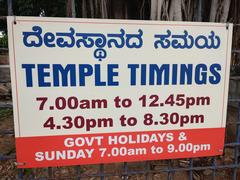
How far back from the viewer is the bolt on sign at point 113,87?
4.06 ft

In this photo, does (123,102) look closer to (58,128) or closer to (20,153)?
(58,128)

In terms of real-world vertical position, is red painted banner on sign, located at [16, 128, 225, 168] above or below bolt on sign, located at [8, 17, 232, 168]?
below

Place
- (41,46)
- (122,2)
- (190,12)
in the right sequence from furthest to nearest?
(122,2)
(190,12)
(41,46)

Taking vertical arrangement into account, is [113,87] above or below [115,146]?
above

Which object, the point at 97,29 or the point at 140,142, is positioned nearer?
the point at 97,29

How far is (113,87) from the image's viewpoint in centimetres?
131

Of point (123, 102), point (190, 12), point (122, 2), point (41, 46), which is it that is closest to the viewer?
point (41, 46)

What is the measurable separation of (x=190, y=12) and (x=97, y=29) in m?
0.67

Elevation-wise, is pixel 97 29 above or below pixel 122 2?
below

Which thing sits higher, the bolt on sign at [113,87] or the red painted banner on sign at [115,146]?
the bolt on sign at [113,87]

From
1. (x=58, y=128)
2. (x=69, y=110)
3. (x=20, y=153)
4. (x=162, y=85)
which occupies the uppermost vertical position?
(x=162, y=85)

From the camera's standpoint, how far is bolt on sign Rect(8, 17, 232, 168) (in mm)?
1237

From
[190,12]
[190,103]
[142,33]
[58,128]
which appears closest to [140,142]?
[190,103]

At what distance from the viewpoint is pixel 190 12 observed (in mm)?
1516
